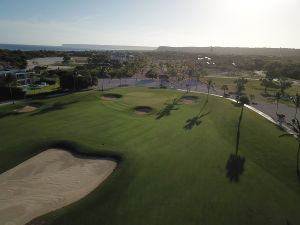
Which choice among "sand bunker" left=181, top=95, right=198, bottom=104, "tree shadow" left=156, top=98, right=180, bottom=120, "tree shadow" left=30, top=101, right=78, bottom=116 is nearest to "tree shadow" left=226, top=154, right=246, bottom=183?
"tree shadow" left=156, top=98, right=180, bottom=120

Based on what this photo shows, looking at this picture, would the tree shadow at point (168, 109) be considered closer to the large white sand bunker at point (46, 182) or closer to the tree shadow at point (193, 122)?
the tree shadow at point (193, 122)

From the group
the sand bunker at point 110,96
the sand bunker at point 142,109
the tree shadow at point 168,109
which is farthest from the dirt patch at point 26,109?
the tree shadow at point 168,109

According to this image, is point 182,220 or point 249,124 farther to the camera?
point 249,124

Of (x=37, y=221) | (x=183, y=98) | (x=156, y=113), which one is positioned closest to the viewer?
(x=37, y=221)

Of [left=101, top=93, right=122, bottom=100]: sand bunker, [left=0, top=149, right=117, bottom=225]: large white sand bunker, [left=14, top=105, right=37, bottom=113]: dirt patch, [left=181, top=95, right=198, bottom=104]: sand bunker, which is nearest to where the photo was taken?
[left=0, top=149, right=117, bottom=225]: large white sand bunker

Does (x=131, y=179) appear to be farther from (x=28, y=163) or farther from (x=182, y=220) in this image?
(x=28, y=163)

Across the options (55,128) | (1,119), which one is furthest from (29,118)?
(55,128)

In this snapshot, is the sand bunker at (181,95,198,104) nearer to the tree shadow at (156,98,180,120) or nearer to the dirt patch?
the tree shadow at (156,98,180,120)
